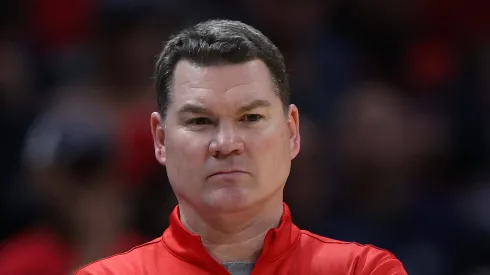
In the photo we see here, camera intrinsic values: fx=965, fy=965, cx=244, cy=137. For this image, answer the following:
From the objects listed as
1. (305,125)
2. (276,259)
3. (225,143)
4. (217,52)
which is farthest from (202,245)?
(305,125)

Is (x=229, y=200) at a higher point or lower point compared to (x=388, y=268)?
higher

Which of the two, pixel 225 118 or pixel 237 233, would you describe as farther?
pixel 237 233

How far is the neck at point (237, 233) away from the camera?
9.38 feet

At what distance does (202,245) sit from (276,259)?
0.22 meters

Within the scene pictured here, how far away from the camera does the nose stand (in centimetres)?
271

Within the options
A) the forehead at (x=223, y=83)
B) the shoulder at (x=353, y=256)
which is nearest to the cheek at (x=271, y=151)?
the forehead at (x=223, y=83)

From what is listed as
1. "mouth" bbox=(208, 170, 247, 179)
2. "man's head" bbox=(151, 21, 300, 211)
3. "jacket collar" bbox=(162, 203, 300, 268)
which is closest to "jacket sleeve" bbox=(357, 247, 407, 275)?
"jacket collar" bbox=(162, 203, 300, 268)

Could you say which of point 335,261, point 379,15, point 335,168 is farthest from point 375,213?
point 335,261

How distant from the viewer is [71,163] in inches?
162

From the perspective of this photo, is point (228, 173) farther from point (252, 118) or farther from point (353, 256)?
point (353, 256)

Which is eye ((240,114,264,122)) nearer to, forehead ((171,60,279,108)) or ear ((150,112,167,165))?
forehead ((171,60,279,108))

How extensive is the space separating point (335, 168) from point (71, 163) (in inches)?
52.6

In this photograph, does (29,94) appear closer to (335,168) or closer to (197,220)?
(335,168)

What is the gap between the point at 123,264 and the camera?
2.89m
